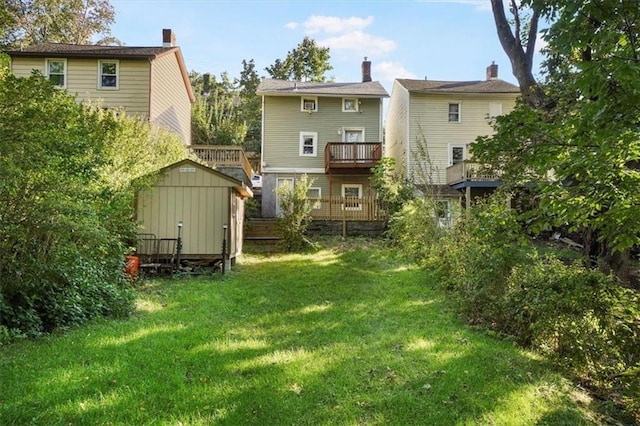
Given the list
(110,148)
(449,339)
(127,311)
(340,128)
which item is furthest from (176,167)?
(340,128)

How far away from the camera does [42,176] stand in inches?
187

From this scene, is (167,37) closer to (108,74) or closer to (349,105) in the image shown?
(108,74)

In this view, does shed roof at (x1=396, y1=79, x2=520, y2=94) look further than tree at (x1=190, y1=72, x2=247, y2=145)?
No

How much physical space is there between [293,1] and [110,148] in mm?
7457

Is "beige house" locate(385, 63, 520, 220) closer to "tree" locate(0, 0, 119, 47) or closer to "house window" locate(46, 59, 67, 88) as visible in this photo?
"house window" locate(46, 59, 67, 88)

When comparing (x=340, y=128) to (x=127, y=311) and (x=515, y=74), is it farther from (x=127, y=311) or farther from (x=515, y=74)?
(x=127, y=311)

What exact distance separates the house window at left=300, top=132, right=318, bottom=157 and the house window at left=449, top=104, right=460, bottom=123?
22.9 feet

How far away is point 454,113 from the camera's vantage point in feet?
64.4

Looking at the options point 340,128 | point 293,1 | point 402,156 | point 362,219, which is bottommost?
point 362,219

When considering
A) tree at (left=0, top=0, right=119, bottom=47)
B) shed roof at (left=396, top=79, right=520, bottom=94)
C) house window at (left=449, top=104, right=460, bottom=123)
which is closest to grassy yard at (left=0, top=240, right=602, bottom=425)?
house window at (left=449, top=104, right=460, bottom=123)

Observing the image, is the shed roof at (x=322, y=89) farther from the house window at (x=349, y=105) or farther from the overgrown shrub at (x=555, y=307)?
the overgrown shrub at (x=555, y=307)

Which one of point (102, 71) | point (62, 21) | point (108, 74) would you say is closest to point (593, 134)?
point (108, 74)

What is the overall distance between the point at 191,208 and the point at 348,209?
766 centimetres

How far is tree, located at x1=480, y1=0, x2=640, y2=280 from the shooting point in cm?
283
